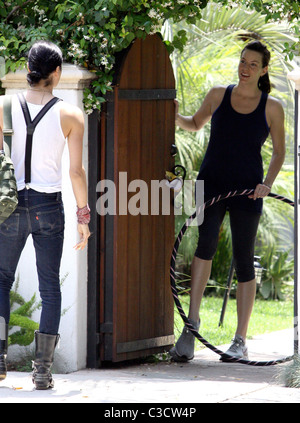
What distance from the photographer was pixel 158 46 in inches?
234

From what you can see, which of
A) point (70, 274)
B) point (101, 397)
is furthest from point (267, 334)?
point (101, 397)

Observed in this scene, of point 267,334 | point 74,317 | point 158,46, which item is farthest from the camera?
point 267,334

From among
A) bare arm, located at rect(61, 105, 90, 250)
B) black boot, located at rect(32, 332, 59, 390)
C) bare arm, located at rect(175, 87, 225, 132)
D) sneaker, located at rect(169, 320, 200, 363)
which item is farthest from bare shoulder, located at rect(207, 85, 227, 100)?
black boot, located at rect(32, 332, 59, 390)

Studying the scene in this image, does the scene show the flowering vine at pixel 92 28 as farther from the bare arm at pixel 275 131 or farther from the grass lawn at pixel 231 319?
the grass lawn at pixel 231 319

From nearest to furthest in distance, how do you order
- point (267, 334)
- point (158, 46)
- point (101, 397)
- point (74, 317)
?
point (101, 397) → point (74, 317) → point (158, 46) → point (267, 334)

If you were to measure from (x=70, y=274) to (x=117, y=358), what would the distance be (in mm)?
642

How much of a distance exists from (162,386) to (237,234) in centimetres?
160

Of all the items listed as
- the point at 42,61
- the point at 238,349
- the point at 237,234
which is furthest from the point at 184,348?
the point at 42,61

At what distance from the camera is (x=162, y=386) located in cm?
484

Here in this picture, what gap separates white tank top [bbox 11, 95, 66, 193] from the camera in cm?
451

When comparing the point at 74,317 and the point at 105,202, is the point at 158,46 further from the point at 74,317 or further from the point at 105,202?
the point at 74,317

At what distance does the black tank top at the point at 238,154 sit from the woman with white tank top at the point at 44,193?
5.51ft

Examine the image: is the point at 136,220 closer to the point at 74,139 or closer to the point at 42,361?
the point at 74,139
